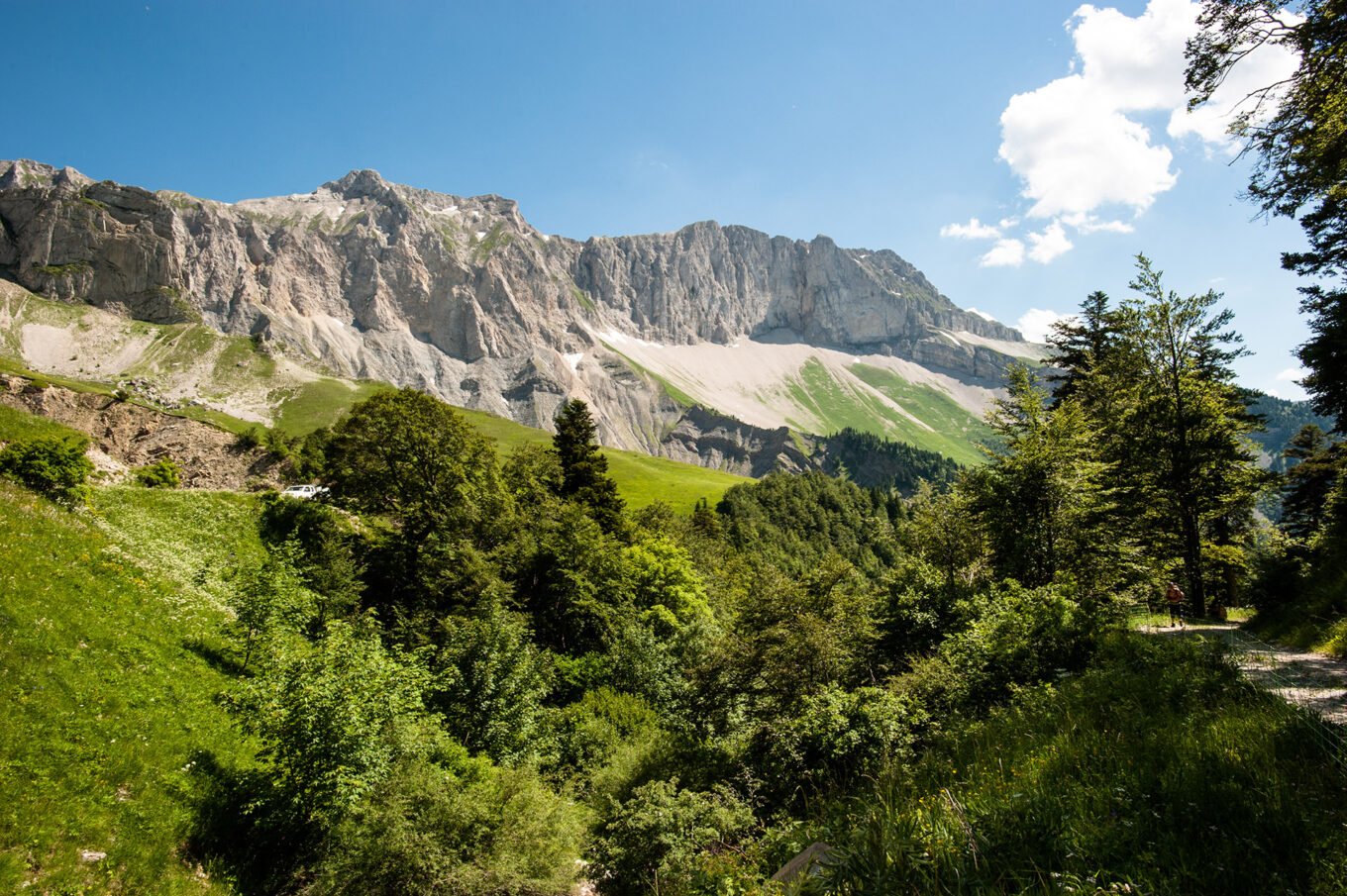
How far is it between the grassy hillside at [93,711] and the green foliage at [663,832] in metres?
9.61

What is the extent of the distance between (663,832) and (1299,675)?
14.3 m

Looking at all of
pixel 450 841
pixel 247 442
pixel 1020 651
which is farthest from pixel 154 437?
pixel 1020 651

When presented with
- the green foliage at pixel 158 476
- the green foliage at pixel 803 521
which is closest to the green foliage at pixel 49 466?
the green foliage at pixel 158 476

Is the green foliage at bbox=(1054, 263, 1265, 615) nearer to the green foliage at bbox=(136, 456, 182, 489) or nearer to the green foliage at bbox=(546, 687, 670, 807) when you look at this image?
the green foliage at bbox=(546, 687, 670, 807)

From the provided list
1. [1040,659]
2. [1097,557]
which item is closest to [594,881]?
[1040,659]

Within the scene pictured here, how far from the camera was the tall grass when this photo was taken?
394 centimetres

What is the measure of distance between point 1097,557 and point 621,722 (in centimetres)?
2143

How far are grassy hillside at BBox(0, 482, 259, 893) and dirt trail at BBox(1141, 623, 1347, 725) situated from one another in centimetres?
1941

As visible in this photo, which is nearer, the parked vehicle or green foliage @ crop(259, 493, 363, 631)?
green foliage @ crop(259, 493, 363, 631)

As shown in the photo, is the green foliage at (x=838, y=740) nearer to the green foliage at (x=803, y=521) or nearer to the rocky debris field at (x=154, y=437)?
the rocky debris field at (x=154, y=437)

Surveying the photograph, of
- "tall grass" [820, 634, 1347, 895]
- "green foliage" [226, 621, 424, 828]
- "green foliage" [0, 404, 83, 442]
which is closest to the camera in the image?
"tall grass" [820, 634, 1347, 895]

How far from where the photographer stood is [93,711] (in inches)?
518

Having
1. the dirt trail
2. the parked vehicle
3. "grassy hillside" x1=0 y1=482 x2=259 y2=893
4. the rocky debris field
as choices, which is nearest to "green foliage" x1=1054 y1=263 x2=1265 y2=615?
the dirt trail

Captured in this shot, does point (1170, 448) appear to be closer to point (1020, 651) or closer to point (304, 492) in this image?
point (1020, 651)
